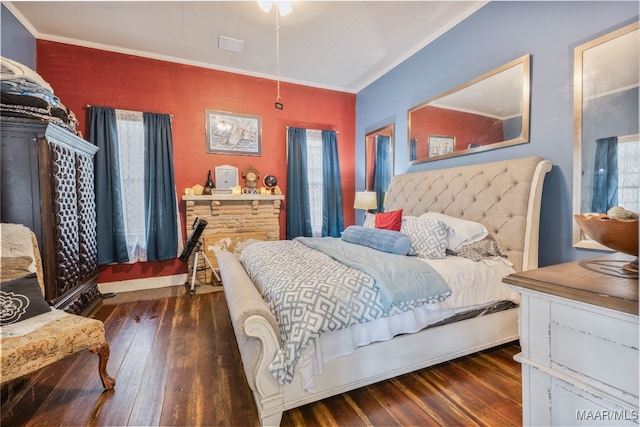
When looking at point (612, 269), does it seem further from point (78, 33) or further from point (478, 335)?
point (78, 33)

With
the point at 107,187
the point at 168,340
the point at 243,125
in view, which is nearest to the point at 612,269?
the point at 168,340

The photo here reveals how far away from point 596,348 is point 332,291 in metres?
0.99

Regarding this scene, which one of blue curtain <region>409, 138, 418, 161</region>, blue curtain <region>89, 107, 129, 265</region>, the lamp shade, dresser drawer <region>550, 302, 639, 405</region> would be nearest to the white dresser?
dresser drawer <region>550, 302, 639, 405</region>

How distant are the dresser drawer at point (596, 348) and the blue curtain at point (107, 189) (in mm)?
4142

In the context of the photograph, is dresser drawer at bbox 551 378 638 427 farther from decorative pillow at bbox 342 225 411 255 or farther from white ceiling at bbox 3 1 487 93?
white ceiling at bbox 3 1 487 93

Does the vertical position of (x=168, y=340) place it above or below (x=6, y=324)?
below

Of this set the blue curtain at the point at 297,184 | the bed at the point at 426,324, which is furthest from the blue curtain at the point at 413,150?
the blue curtain at the point at 297,184

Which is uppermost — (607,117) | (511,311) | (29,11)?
(29,11)

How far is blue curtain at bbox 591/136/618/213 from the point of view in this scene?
66.7 inches

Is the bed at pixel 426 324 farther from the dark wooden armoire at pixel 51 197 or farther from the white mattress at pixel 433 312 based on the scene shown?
the dark wooden armoire at pixel 51 197

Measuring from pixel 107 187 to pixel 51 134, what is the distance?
3.78 ft

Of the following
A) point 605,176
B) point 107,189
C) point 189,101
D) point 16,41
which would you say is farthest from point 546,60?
point 16,41

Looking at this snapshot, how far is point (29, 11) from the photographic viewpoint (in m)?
2.70

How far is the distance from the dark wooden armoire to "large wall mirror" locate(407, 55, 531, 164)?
11.9 ft
